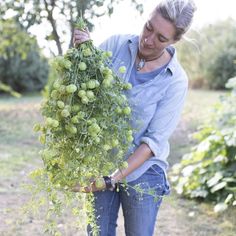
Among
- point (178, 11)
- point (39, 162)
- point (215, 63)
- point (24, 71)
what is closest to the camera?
point (178, 11)

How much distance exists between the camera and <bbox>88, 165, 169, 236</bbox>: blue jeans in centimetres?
219

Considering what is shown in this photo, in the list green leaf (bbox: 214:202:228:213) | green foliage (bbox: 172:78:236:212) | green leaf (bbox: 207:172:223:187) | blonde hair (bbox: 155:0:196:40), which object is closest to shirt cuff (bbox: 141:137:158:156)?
blonde hair (bbox: 155:0:196:40)

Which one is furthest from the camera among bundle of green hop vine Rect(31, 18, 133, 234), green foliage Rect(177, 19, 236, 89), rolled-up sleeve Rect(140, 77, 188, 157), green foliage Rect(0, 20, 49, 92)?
green foliage Rect(177, 19, 236, 89)

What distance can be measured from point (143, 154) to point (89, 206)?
329 millimetres

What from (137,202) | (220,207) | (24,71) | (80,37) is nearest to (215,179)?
(220,207)

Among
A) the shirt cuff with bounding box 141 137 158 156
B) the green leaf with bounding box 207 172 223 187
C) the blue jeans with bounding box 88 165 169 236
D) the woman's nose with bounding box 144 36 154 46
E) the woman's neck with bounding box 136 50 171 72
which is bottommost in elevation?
the blue jeans with bounding box 88 165 169 236

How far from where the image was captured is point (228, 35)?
65.8ft

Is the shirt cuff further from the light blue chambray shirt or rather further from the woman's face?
the woman's face

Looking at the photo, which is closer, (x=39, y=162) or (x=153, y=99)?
(x=153, y=99)

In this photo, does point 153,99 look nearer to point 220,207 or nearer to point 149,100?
point 149,100

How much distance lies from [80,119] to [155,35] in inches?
22.6

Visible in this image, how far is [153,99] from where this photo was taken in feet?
6.87

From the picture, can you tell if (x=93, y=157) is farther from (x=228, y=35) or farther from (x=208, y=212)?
(x=228, y=35)

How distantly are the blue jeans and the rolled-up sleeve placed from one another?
15cm
